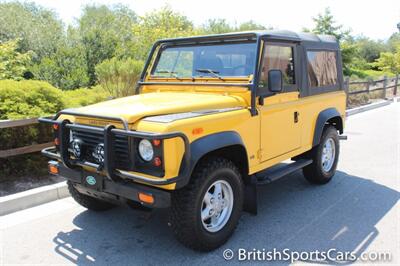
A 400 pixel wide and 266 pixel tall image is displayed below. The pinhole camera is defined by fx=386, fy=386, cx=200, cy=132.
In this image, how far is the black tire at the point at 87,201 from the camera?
4.36m

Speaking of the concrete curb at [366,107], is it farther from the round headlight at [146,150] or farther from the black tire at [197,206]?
the round headlight at [146,150]

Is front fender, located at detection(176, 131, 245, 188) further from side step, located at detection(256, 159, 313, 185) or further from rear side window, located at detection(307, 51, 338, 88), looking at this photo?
rear side window, located at detection(307, 51, 338, 88)

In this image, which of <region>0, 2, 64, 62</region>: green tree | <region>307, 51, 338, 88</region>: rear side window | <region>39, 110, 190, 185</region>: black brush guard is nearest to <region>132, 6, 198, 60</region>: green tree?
<region>0, 2, 64, 62</region>: green tree

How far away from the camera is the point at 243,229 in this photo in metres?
4.12

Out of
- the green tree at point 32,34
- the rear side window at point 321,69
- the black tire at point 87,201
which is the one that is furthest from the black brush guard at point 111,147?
the green tree at point 32,34

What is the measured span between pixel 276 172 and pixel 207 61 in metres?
1.55

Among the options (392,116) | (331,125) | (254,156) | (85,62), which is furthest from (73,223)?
(392,116)

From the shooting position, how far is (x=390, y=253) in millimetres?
3658

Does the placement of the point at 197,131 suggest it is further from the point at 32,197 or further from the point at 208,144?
the point at 32,197

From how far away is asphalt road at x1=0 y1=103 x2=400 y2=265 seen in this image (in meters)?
3.63

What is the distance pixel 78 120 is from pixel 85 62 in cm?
1039

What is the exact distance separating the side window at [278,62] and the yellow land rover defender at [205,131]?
0.04 feet

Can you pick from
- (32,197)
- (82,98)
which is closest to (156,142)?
(32,197)

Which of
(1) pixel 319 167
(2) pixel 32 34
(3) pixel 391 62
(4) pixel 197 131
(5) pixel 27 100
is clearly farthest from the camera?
(3) pixel 391 62
